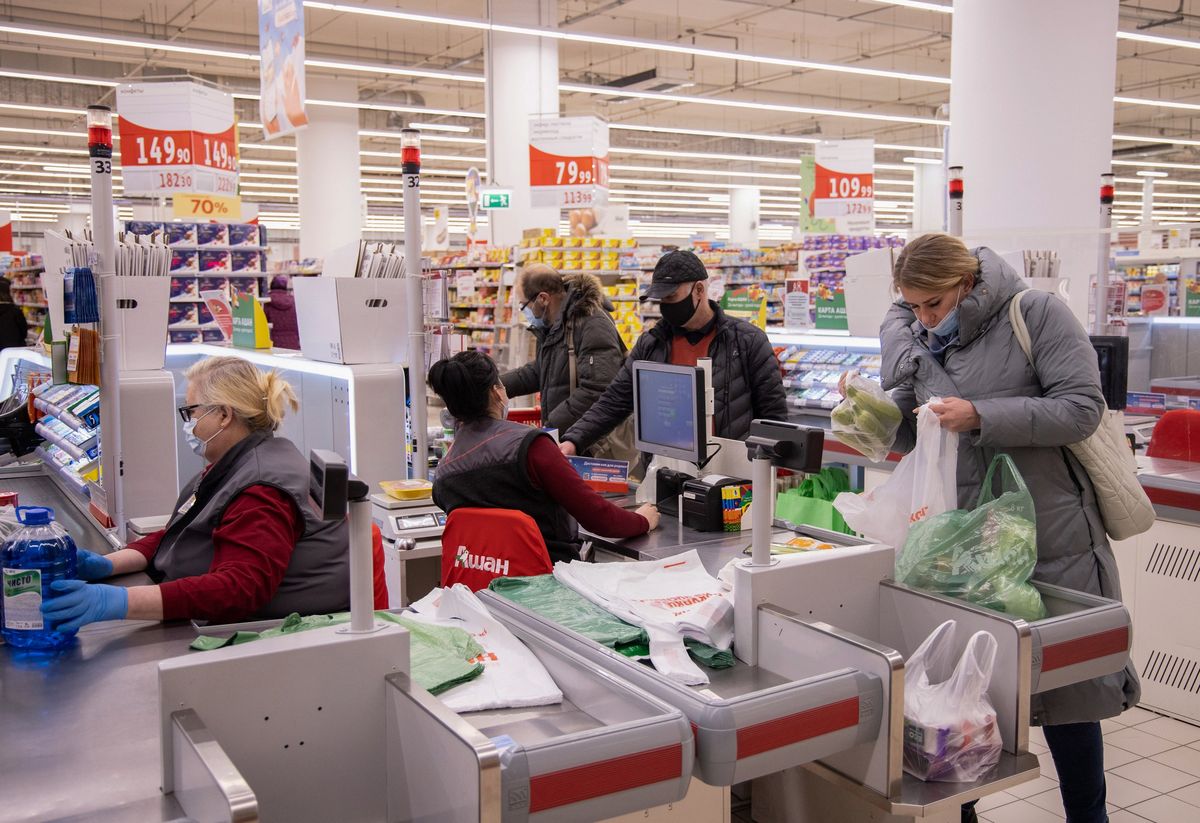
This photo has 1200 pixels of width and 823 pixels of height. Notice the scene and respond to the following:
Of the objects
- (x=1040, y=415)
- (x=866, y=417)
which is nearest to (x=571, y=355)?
(x=866, y=417)

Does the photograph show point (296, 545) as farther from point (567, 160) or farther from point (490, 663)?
point (567, 160)

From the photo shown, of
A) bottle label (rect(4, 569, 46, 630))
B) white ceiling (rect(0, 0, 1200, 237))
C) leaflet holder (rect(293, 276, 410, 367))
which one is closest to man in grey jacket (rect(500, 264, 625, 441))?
leaflet holder (rect(293, 276, 410, 367))

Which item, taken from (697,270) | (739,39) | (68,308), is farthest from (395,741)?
(739,39)

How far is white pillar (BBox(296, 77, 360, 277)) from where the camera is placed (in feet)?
56.6

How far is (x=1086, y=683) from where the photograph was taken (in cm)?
254

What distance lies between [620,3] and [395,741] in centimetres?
1328

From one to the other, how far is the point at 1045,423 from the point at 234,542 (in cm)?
190

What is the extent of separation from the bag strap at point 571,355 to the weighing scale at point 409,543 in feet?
3.90

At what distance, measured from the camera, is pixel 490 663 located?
1.94 metres

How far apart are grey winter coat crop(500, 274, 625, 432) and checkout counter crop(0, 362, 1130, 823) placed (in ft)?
9.39

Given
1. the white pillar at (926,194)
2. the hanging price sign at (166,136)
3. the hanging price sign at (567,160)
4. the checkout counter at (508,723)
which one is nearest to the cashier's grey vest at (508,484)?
the checkout counter at (508,723)

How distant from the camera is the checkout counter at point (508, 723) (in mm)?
1532

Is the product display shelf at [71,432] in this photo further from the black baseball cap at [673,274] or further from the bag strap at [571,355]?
the black baseball cap at [673,274]

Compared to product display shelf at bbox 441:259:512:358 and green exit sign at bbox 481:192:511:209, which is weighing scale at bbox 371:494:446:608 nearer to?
product display shelf at bbox 441:259:512:358
